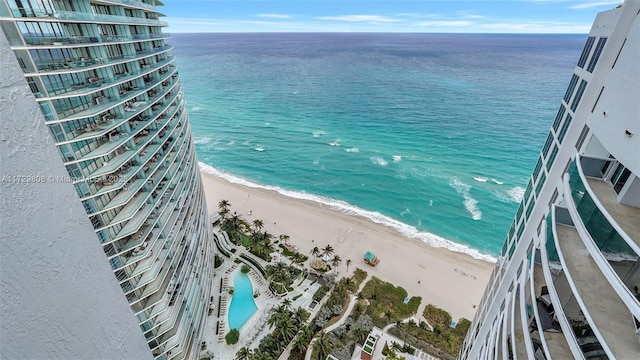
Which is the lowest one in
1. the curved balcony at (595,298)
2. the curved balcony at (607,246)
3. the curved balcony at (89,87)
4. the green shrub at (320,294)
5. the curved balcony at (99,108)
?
the green shrub at (320,294)

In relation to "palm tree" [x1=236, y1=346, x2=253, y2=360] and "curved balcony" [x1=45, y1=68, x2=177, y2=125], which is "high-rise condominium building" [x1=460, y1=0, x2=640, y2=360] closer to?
"curved balcony" [x1=45, y1=68, x2=177, y2=125]

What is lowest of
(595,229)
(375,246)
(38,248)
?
(375,246)

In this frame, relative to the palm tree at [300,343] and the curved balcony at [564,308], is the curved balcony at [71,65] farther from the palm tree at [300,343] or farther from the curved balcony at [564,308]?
the palm tree at [300,343]

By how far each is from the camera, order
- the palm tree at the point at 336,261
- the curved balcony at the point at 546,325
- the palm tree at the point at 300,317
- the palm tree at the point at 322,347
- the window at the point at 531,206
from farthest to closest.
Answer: the palm tree at the point at 336,261, the palm tree at the point at 300,317, the palm tree at the point at 322,347, the window at the point at 531,206, the curved balcony at the point at 546,325

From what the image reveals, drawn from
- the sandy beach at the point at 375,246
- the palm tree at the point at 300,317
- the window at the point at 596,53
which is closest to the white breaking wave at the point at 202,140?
the sandy beach at the point at 375,246

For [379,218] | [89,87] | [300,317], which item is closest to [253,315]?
[300,317]

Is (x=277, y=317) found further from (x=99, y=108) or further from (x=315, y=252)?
(x=99, y=108)

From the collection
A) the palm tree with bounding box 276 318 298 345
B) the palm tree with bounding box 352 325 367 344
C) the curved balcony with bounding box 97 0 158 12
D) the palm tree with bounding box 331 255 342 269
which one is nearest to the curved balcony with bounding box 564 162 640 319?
the curved balcony with bounding box 97 0 158 12
